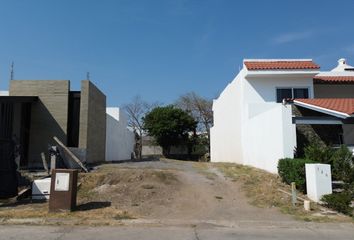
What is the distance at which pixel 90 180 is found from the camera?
15.7 meters

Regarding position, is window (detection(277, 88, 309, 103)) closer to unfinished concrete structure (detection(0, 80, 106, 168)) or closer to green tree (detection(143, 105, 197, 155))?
unfinished concrete structure (detection(0, 80, 106, 168))

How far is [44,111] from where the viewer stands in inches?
857

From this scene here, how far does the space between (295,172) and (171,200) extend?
4.77m

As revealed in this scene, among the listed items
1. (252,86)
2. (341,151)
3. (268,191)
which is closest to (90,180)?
(268,191)

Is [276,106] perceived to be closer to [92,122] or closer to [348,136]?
[348,136]

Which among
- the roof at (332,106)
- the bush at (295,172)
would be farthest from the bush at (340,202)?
the roof at (332,106)

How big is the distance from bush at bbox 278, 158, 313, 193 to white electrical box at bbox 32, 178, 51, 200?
349 inches

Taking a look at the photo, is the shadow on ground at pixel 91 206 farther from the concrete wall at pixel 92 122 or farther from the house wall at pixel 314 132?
the house wall at pixel 314 132

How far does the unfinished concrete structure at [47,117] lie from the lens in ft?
70.1

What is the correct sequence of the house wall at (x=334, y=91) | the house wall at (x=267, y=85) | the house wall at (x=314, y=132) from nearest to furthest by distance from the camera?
the house wall at (x=314, y=132) → the house wall at (x=267, y=85) → the house wall at (x=334, y=91)

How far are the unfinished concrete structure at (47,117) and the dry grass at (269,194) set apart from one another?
846 centimetres

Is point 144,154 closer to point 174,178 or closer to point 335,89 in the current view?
point 335,89

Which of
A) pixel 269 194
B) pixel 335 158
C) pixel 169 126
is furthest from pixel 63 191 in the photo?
pixel 169 126

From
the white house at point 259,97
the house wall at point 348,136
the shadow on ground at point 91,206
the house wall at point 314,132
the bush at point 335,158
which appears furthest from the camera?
the white house at point 259,97
